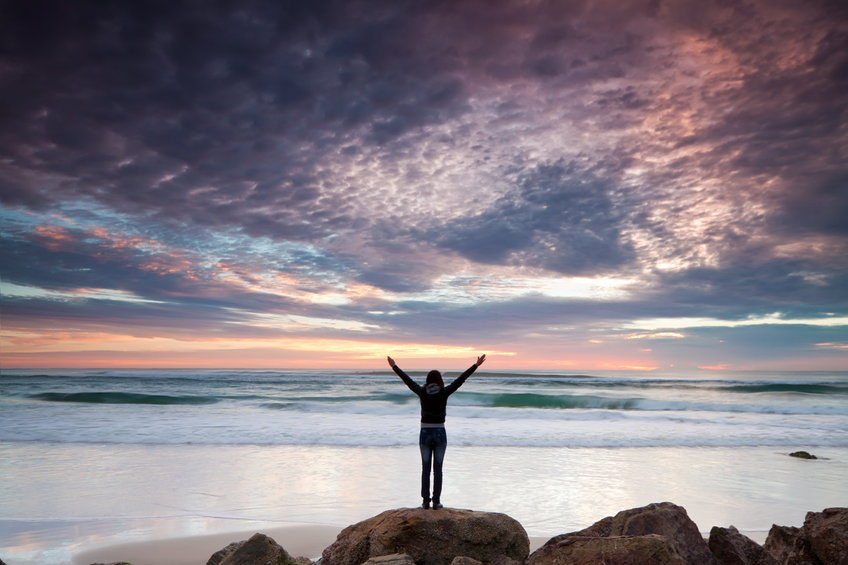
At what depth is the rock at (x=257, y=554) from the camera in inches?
227

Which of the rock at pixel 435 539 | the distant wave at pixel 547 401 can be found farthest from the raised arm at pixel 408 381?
the distant wave at pixel 547 401

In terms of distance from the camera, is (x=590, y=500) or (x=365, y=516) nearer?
(x=365, y=516)

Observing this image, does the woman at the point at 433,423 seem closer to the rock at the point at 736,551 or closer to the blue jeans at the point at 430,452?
the blue jeans at the point at 430,452

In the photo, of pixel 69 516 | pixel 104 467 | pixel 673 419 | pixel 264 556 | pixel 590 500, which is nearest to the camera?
pixel 264 556

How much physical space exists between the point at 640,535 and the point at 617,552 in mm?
1023

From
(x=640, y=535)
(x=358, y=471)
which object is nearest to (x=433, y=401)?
(x=640, y=535)

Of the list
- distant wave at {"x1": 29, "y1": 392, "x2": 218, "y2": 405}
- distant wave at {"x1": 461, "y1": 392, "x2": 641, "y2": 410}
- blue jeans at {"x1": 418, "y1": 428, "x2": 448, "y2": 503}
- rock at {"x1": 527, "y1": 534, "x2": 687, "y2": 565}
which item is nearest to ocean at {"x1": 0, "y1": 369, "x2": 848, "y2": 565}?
blue jeans at {"x1": 418, "y1": 428, "x2": 448, "y2": 503}

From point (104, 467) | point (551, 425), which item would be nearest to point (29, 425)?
point (104, 467)

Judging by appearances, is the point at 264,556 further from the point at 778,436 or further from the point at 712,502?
the point at 778,436

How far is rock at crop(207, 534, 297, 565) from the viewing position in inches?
227

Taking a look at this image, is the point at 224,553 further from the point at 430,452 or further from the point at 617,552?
the point at 617,552

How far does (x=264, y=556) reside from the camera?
5.83 m

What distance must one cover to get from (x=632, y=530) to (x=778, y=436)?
18617mm

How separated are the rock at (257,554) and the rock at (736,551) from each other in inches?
179
